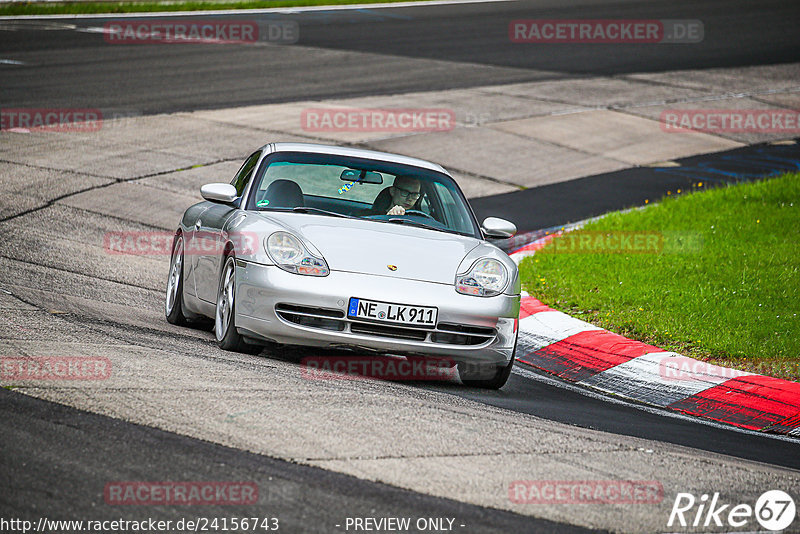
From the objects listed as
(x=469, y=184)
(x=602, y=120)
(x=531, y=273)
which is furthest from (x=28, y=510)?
(x=602, y=120)

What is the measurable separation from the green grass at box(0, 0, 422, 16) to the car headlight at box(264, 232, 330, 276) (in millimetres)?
24374

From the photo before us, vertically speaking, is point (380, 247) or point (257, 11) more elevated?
point (257, 11)

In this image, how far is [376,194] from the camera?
838cm

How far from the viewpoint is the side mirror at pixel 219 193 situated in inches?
301

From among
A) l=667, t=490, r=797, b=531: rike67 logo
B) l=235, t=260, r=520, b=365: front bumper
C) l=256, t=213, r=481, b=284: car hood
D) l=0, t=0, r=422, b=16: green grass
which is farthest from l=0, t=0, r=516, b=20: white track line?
l=667, t=490, r=797, b=531: rike67 logo

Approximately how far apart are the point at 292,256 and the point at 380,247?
0.56 metres

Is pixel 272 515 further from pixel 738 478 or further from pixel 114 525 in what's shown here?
pixel 738 478

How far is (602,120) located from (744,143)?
239 cm

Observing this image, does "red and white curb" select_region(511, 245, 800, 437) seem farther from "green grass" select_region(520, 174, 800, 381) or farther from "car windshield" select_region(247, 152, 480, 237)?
"car windshield" select_region(247, 152, 480, 237)

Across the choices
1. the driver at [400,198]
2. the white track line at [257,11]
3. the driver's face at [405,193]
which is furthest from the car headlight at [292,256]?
the white track line at [257,11]

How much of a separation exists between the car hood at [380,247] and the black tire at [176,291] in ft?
4.74

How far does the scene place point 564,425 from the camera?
238 inches

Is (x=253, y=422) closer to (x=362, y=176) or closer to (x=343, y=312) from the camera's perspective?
(x=343, y=312)

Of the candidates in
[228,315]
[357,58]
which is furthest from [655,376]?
[357,58]
